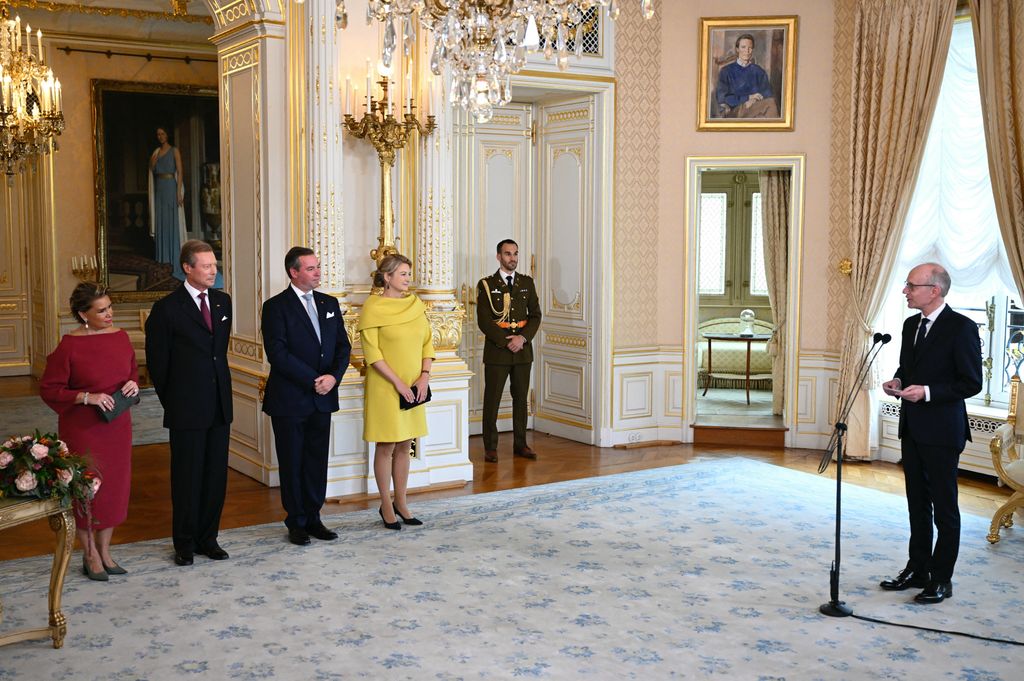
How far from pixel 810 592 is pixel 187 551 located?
3045 mm

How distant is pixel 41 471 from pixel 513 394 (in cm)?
443

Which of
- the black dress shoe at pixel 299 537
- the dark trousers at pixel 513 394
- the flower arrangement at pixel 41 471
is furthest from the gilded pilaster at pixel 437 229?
the flower arrangement at pixel 41 471

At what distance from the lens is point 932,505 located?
16.1 feet

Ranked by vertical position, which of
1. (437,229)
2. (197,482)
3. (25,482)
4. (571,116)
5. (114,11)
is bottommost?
(197,482)

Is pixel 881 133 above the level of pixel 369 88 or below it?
below

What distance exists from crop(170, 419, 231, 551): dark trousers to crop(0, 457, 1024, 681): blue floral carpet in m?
0.19

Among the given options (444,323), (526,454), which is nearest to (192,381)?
(444,323)

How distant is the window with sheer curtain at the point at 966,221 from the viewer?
7.32 m

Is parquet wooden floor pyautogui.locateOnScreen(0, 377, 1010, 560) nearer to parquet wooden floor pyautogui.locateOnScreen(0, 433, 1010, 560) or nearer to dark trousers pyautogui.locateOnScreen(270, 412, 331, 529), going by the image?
parquet wooden floor pyautogui.locateOnScreen(0, 433, 1010, 560)

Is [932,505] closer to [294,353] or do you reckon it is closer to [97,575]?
[294,353]

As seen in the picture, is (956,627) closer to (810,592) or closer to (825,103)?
(810,592)

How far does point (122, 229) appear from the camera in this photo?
1151 centimetres

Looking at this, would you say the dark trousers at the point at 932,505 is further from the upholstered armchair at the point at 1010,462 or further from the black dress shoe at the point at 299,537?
the black dress shoe at the point at 299,537

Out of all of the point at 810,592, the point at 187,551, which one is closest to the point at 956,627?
the point at 810,592
